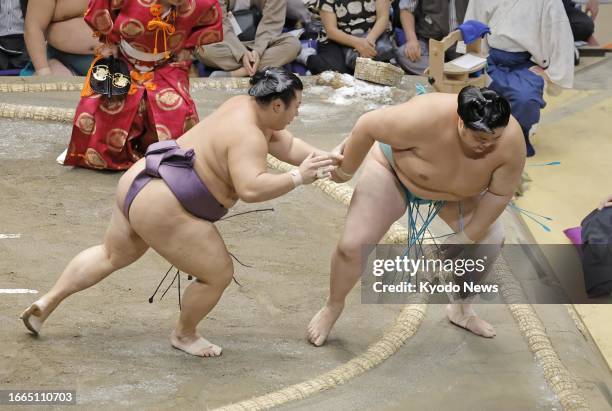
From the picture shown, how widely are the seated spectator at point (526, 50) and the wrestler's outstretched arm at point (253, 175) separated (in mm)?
2301

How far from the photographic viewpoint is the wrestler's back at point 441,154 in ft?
8.30

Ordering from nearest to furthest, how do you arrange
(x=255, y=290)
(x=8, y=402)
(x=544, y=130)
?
(x=8, y=402)
(x=255, y=290)
(x=544, y=130)

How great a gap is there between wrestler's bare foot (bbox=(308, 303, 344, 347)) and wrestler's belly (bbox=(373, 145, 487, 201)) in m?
0.41

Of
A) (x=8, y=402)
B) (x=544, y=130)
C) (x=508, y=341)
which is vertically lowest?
(x=544, y=130)

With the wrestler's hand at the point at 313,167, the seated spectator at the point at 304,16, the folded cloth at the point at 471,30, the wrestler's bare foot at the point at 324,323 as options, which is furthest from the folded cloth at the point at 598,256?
the seated spectator at the point at 304,16

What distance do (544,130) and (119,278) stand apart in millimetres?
2593

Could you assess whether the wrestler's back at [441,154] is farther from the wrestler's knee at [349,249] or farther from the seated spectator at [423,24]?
the seated spectator at [423,24]

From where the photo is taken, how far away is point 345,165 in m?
2.76

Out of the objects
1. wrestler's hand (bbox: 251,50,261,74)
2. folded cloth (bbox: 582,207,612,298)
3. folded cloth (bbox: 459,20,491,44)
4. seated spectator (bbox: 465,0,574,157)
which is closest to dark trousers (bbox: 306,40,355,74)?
wrestler's hand (bbox: 251,50,261,74)

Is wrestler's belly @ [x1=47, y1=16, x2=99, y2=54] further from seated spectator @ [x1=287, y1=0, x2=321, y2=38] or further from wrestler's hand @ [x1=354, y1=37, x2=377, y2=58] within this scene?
wrestler's hand @ [x1=354, y1=37, x2=377, y2=58]

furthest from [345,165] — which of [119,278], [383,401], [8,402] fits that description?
[8,402]

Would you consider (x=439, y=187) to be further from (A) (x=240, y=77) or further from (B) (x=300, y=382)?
(A) (x=240, y=77)

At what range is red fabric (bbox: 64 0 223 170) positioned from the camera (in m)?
3.90

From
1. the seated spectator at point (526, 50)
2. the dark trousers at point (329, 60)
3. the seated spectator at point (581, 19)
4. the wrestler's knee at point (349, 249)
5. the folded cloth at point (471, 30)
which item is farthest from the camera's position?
the seated spectator at point (581, 19)
